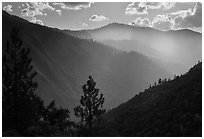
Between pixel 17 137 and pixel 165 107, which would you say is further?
pixel 165 107

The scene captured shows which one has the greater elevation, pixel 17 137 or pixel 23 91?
pixel 23 91

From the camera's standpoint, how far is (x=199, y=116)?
47.5m

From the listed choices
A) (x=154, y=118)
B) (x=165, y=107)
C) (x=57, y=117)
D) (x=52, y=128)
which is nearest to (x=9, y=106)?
(x=52, y=128)

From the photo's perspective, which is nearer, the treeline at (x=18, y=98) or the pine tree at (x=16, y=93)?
the treeline at (x=18, y=98)

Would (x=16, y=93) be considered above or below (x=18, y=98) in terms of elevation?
above

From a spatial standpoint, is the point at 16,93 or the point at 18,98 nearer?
the point at 18,98

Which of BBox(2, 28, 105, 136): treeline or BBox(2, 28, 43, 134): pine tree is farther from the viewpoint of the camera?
BBox(2, 28, 43, 134): pine tree

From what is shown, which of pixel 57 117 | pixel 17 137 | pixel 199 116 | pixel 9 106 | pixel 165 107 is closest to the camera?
pixel 17 137

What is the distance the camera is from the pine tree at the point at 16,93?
98.6 feet

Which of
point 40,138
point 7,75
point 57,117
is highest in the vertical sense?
point 7,75

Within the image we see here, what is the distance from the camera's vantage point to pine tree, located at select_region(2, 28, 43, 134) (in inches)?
1183

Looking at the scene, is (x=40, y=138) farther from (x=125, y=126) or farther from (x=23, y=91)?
(x=125, y=126)

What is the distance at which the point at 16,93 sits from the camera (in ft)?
107

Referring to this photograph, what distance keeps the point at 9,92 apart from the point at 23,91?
138 cm
